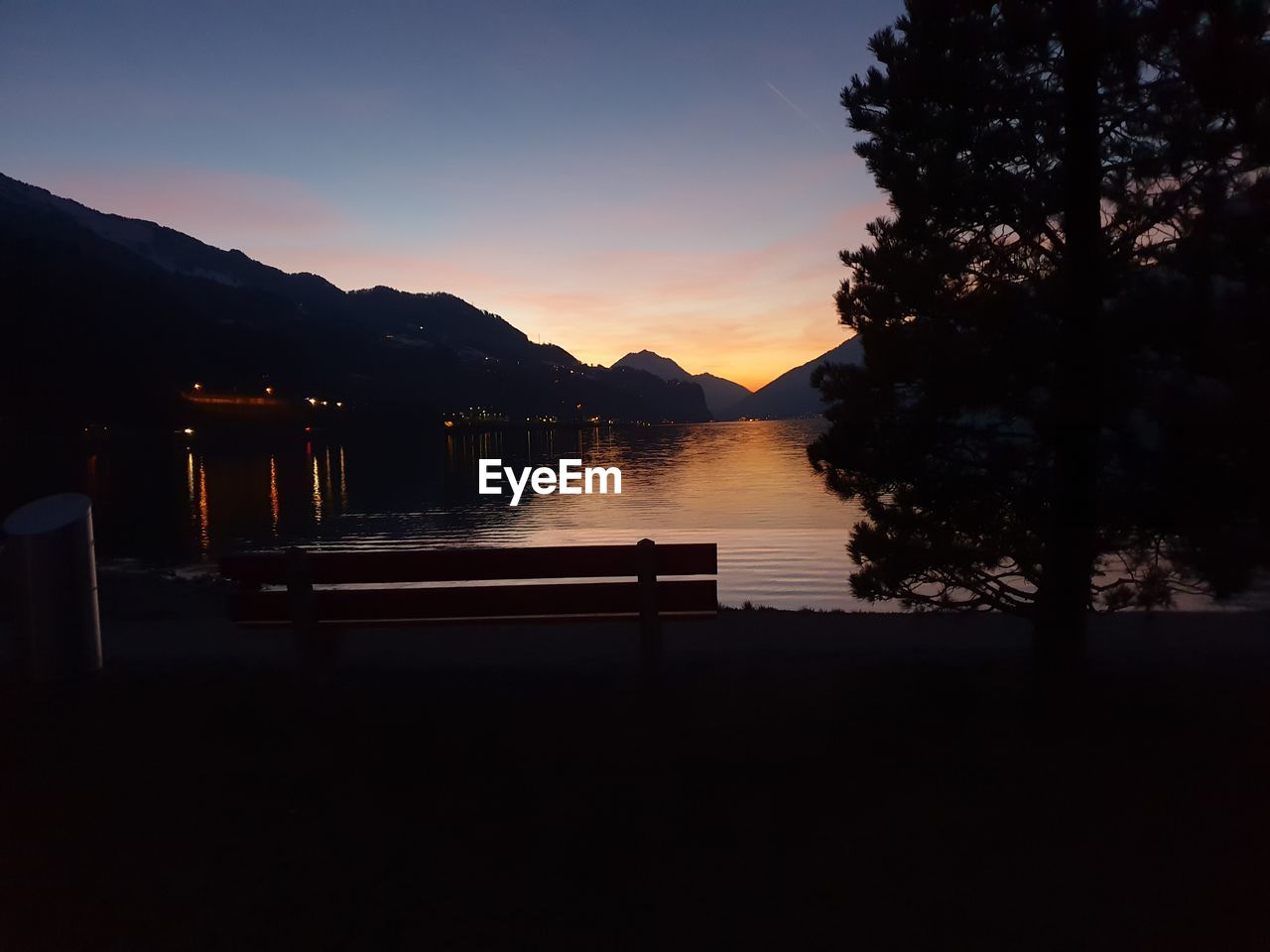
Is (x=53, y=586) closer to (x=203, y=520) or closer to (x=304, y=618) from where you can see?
(x=304, y=618)

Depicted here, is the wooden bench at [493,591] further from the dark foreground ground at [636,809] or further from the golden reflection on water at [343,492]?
the golden reflection on water at [343,492]

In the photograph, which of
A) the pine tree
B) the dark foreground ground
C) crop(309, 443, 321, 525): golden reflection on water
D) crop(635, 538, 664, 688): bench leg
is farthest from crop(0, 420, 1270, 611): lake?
crop(635, 538, 664, 688): bench leg

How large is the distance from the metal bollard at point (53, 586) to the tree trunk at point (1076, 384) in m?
7.06

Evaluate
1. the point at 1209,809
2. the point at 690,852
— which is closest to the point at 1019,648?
the point at 1209,809

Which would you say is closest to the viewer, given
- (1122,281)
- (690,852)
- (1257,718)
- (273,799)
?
(690,852)

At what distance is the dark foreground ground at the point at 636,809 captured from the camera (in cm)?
367

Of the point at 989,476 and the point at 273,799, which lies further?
the point at 989,476

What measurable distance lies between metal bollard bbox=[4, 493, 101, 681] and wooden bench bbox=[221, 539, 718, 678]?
137 centimetres

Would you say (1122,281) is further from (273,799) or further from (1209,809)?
(273,799)

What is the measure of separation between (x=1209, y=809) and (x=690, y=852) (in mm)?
2606

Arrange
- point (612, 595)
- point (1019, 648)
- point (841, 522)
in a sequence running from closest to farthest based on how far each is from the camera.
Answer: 1. point (612, 595)
2. point (1019, 648)
3. point (841, 522)

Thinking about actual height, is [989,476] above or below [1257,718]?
above

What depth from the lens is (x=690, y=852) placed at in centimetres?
421

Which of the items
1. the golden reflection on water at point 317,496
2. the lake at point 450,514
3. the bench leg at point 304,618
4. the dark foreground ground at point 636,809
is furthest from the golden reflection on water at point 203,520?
the dark foreground ground at point 636,809
